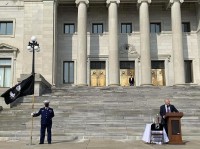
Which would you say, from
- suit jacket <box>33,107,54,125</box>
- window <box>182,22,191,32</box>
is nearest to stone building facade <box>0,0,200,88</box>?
window <box>182,22,191,32</box>

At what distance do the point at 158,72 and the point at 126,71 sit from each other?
12.3ft

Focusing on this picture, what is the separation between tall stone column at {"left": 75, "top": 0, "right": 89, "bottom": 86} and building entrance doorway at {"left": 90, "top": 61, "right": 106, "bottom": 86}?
11.0 ft

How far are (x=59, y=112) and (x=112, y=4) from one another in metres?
19.5

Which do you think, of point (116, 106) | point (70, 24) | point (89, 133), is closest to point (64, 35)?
point (70, 24)

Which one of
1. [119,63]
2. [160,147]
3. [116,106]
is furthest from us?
[119,63]

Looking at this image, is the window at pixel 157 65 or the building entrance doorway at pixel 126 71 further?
the window at pixel 157 65

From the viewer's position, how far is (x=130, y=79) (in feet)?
130

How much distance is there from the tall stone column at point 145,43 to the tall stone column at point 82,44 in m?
6.08

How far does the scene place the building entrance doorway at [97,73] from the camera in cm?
4081

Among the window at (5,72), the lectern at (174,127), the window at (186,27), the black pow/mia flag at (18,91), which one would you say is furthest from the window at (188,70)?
the black pow/mia flag at (18,91)

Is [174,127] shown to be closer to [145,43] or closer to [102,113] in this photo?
[102,113]

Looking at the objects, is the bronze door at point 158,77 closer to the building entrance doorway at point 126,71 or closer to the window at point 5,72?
the building entrance doorway at point 126,71

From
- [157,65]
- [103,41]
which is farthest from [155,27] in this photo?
[103,41]

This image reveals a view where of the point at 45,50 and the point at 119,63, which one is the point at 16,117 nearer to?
the point at 45,50
